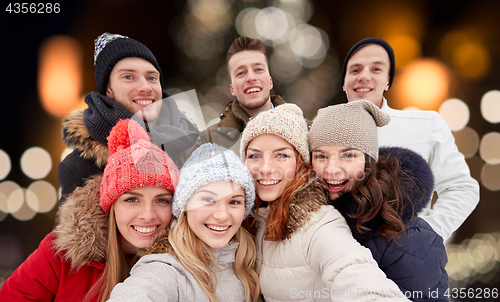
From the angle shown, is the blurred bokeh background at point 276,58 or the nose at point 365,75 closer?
the nose at point 365,75

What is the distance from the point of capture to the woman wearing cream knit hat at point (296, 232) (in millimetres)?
1041

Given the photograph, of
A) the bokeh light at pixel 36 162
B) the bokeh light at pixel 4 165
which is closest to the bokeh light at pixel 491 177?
the bokeh light at pixel 36 162

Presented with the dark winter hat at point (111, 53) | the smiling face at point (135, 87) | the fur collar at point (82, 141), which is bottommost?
the fur collar at point (82, 141)

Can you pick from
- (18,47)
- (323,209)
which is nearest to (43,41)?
(18,47)

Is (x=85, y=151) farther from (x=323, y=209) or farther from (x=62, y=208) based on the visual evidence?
(x=323, y=209)

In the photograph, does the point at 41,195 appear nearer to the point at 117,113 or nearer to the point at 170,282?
the point at 117,113

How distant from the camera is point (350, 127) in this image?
1.40 metres

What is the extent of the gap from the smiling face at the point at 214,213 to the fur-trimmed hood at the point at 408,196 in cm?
57

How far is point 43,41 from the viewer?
2898 millimetres

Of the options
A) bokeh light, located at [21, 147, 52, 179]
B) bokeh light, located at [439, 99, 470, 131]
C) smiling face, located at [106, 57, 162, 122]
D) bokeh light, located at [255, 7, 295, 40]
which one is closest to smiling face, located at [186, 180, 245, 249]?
smiling face, located at [106, 57, 162, 122]

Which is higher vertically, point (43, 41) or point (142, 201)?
point (43, 41)

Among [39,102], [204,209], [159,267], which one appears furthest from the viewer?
[39,102]

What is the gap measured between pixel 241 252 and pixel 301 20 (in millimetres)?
2574

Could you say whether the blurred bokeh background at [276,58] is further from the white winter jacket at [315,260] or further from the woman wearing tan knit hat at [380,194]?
the white winter jacket at [315,260]
